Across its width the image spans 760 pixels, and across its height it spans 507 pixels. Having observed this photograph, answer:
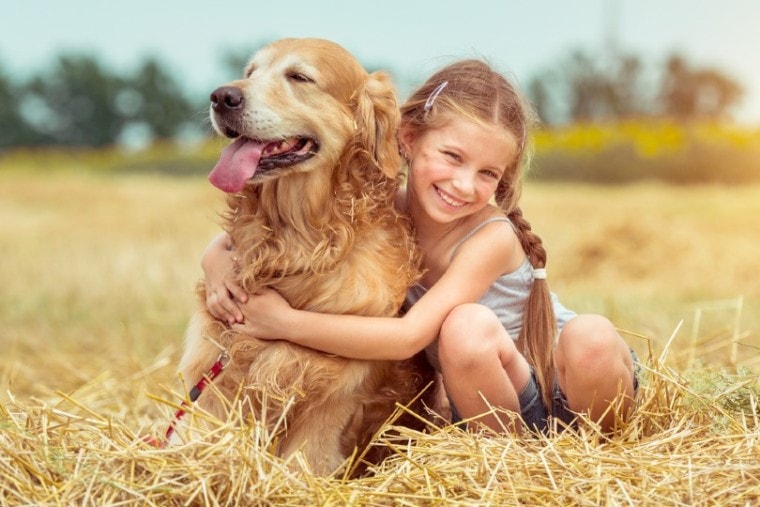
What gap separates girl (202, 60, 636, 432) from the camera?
8.48ft

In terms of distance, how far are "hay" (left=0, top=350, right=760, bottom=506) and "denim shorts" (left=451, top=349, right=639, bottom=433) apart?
17cm

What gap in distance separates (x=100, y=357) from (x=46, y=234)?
4.11 metres

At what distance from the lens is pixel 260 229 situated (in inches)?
105

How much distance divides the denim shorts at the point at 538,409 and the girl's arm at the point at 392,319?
353 mm

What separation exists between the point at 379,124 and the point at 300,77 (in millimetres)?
282

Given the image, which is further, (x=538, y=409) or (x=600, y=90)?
(x=600, y=90)

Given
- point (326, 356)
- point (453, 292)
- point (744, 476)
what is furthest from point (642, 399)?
point (326, 356)

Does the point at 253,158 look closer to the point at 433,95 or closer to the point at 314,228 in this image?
the point at 314,228

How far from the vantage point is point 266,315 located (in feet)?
8.52

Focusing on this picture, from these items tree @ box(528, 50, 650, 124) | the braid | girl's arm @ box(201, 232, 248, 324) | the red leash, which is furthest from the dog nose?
tree @ box(528, 50, 650, 124)

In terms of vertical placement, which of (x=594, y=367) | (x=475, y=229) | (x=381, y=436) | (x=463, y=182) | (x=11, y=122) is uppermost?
(x=463, y=182)

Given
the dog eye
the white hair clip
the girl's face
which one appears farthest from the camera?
the white hair clip

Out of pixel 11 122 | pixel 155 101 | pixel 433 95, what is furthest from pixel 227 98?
pixel 11 122

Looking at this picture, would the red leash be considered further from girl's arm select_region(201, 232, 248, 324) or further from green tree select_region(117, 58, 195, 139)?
green tree select_region(117, 58, 195, 139)
